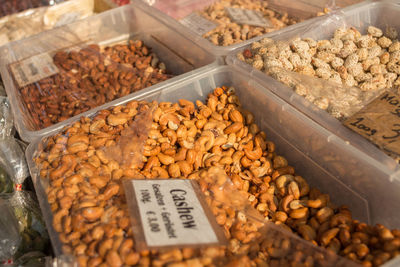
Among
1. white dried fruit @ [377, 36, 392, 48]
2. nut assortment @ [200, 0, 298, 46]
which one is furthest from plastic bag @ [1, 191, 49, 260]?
white dried fruit @ [377, 36, 392, 48]

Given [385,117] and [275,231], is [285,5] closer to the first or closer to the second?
[385,117]

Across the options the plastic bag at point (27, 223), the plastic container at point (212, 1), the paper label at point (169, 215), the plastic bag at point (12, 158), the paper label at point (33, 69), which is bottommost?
the plastic bag at point (27, 223)

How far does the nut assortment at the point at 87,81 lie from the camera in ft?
5.01

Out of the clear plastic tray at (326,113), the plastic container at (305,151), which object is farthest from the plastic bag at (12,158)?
the clear plastic tray at (326,113)

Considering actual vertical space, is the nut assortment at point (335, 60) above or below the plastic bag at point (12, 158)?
above

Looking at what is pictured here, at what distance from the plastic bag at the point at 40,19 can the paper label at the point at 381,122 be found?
5.75ft

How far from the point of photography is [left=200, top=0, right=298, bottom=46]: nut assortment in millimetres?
1705

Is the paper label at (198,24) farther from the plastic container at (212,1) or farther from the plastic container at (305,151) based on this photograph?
the plastic container at (305,151)

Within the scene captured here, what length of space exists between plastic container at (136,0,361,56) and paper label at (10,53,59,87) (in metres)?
0.60

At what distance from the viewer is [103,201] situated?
88 cm

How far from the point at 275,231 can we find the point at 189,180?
10.4 inches

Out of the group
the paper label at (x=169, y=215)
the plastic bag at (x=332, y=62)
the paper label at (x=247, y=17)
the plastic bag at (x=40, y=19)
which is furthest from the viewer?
the plastic bag at (x=40, y=19)

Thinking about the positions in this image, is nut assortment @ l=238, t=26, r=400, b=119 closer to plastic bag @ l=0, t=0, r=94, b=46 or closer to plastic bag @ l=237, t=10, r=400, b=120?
plastic bag @ l=237, t=10, r=400, b=120

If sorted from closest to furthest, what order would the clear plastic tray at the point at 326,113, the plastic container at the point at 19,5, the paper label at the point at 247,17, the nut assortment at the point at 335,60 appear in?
1. the clear plastic tray at the point at 326,113
2. the nut assortment at the point at 335,60
3. the paper label at the point at 247,17
4. the plastic container at the point at 19,5
